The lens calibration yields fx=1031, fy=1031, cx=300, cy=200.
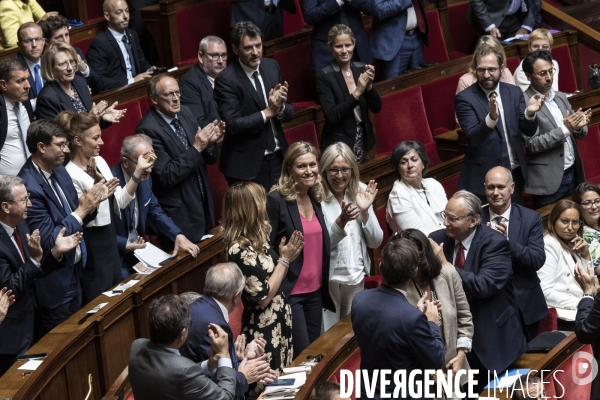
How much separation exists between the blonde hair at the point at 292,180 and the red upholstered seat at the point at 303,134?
1.13 m

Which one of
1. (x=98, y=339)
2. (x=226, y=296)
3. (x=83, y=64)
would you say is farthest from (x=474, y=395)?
(x=83, y=64)

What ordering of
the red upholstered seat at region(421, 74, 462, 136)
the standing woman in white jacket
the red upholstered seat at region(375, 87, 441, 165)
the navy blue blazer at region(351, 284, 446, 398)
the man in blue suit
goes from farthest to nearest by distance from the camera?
1. the red upholstered seat at region(421, 74, 462, 136)
2. the red upholstered seat at region(375, 87, 441, 165)
3. the man in blue suit
4. the standing woman in white jacket
5. the navy blue blazer at region(351, 284, 446, 398)

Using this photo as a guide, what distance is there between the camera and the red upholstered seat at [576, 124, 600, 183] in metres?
4.48

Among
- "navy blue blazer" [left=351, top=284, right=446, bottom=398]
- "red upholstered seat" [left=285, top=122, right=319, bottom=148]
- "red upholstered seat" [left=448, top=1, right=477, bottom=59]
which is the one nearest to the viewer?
"navy blue blazer" [left=351, top=284, right=446, bottom=398]

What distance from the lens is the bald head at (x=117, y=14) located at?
4.32 metres

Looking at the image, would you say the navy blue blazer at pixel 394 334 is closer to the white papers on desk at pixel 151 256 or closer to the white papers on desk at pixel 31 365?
the white papers on desk at pixel 31 365

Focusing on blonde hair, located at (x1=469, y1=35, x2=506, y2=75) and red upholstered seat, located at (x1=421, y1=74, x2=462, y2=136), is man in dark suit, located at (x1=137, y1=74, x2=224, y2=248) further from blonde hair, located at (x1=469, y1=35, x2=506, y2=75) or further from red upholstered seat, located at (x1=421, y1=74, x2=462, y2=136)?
red upholstered seat, located at (x1=421, y1=74, x2=462, y2=136)

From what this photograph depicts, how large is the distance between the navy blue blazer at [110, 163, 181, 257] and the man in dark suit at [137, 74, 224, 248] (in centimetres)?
5

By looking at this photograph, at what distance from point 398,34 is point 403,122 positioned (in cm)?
42

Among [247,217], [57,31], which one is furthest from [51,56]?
[247,217]

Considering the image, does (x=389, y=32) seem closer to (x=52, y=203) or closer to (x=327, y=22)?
(x=327, y=22)

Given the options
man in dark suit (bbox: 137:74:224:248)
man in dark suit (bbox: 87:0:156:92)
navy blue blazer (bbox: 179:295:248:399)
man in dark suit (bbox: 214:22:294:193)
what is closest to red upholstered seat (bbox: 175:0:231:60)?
man in dark suit (bbox: 87:0:156:92)

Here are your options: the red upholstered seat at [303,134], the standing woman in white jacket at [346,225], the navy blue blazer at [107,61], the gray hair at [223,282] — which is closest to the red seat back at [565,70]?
the red upholstered seat at [303,134]

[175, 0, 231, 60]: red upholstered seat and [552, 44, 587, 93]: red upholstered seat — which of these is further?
[552, 44, 587, 93]: red upholstered seat
